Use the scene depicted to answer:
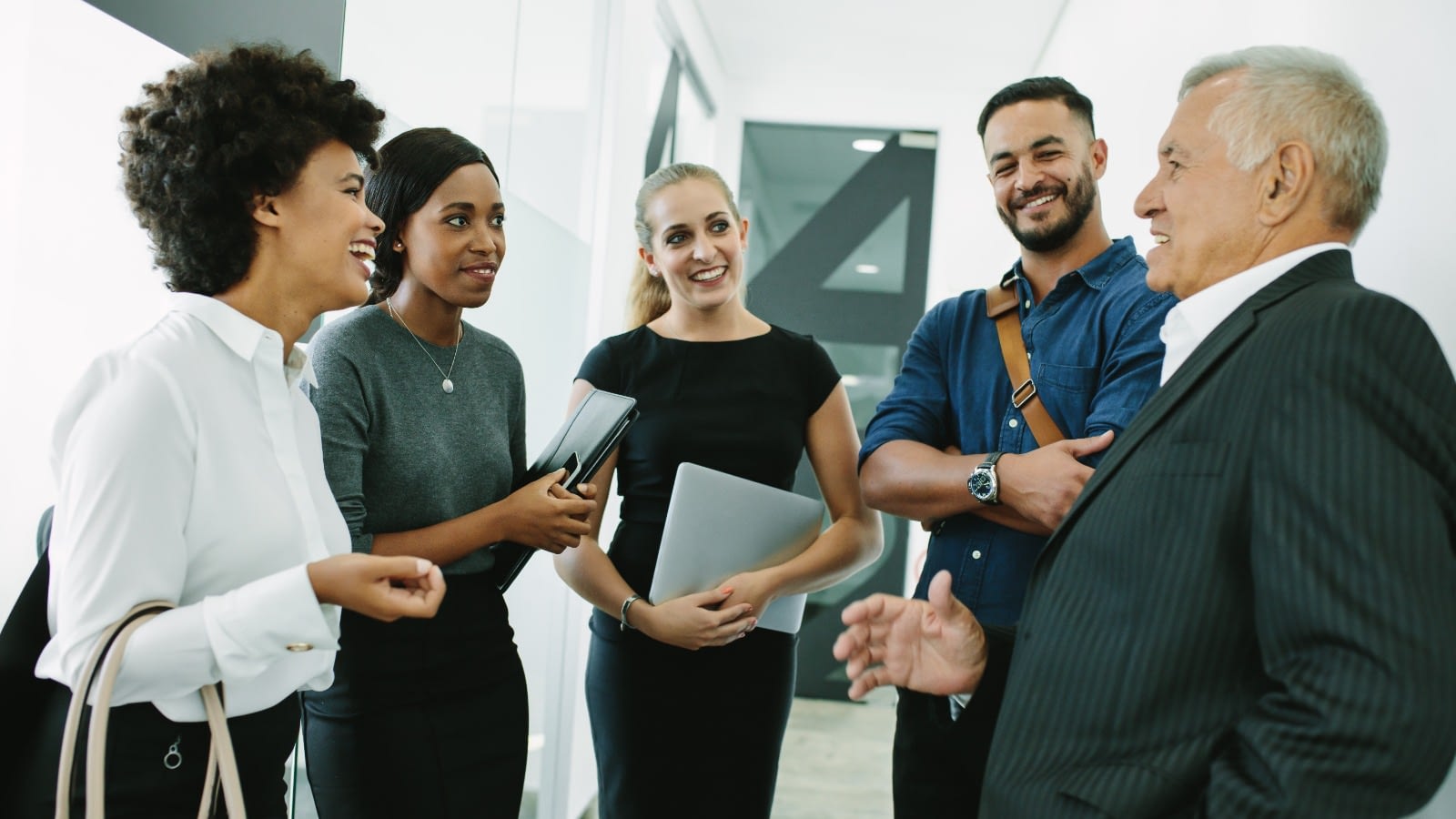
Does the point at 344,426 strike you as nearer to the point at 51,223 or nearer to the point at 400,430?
the point at 400,430

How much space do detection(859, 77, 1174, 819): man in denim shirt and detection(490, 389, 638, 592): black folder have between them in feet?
1.63

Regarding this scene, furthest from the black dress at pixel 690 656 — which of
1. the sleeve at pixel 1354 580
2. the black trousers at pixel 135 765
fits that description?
the sleeve at pixel 1354 580

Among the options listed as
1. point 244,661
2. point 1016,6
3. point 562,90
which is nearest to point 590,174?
point 562,90

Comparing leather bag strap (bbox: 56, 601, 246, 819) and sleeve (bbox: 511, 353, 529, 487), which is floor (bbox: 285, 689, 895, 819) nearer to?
sleeve (bbox: 511, 353, 529, 487)

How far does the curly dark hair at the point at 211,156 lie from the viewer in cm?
121

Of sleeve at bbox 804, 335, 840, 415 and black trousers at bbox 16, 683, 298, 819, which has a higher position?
sleeve at bbox 804, 335, 840, 415

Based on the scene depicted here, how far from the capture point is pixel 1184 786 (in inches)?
38.2

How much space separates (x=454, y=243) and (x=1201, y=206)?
1.26 meters

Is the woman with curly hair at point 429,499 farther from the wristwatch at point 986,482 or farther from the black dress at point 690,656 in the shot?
the wristwatch at point 986,482

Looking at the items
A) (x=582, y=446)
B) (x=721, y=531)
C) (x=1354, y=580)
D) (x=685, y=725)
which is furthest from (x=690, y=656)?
(x=1354, y=580)

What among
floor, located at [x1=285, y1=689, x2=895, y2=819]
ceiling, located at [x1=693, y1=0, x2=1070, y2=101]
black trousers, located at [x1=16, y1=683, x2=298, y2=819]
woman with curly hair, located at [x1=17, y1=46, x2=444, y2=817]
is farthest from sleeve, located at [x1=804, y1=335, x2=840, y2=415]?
ceiling, located at [x1=693, y1=0, x2=1070, y2=101]

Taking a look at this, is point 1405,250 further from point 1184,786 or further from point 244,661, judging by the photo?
point 244,661

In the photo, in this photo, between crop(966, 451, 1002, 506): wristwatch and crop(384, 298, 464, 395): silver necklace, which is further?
crop(384, 298, 464, 395): silver necklace

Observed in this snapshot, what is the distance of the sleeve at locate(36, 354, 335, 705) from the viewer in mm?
1002
